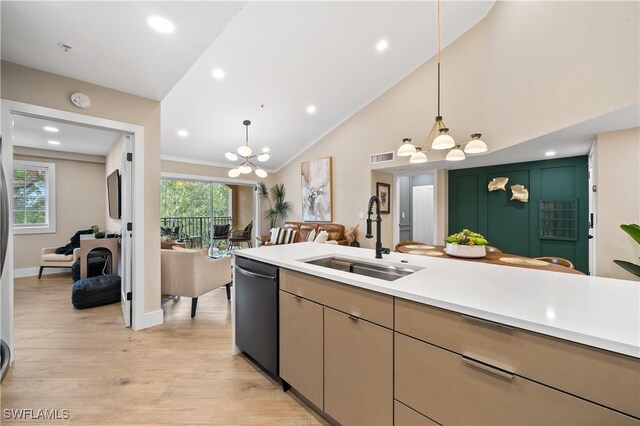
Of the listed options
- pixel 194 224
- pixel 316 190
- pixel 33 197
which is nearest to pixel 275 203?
pixel 316 190

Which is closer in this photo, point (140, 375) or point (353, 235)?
point (140, 375)

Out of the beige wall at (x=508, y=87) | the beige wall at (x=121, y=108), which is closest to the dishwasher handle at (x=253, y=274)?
the beige wall at (x=121, y=108)

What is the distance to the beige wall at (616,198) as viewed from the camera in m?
2.79

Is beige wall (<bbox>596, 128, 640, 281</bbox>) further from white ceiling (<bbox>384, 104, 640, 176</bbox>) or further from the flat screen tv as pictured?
the flat screen tv

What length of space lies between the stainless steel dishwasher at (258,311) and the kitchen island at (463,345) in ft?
0.49

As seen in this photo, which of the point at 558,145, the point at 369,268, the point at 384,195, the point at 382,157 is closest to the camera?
the point at 369,268

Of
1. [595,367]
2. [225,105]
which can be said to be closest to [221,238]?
[225,105]

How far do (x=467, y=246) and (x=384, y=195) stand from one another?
10.6 feet

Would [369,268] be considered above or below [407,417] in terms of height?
above

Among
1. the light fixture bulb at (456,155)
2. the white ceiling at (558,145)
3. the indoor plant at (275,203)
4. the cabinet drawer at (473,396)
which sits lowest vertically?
the cabinet drawer at (473,396)

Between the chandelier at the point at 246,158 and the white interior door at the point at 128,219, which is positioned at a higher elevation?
the chandelier at the point at 246,158

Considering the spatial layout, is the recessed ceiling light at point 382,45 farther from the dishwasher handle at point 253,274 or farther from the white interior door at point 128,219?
the dishwasher handle at point 253,274

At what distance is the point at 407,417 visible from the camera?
1.16 metres

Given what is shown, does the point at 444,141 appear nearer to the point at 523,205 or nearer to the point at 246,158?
the point at 523,205
